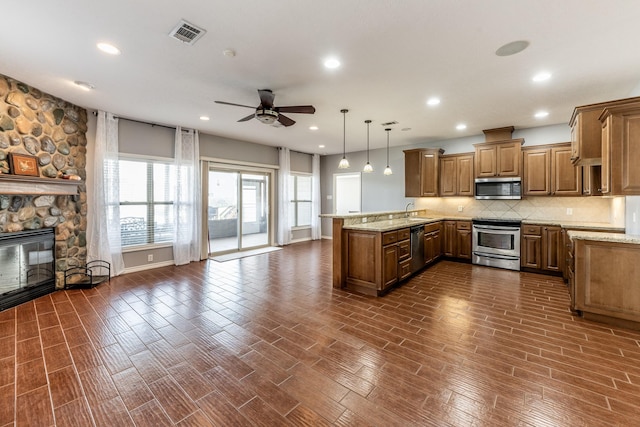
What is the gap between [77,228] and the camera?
4395 mm

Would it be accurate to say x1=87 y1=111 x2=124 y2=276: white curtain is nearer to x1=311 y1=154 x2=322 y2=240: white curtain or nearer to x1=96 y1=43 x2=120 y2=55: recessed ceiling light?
x1=96 y1=43 x2=120 y2=55: recessed ceiling light

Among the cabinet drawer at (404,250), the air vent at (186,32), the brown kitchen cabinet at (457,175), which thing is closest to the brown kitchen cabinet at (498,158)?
the brown kitchen cabinet at (457,175)

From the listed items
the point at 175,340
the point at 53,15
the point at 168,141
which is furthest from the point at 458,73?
the point at 168,141

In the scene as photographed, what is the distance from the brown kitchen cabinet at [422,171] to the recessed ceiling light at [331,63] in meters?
4.08

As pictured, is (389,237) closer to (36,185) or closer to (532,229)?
(532,229)

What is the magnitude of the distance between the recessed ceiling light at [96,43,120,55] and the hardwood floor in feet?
9.30

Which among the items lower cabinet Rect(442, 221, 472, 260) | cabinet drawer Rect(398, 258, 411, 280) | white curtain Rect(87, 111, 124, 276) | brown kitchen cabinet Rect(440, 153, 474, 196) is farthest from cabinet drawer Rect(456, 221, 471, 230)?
white curtain Rect(87, 111, 124, 276)

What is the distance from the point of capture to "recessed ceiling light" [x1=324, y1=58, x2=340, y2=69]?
2883 millimetres

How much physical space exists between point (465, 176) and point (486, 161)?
0.52 m

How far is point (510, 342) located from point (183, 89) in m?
4.78

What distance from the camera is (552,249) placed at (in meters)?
4.80

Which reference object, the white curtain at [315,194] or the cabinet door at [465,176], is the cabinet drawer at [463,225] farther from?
the white curtain at [315,194]

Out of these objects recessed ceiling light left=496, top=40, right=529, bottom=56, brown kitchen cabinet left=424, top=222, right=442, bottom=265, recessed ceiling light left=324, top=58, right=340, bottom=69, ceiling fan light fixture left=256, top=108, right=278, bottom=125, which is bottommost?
brown kitchen cabinet left=424, top=222, right=442, bottom=265

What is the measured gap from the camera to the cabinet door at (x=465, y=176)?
19.6 ft
